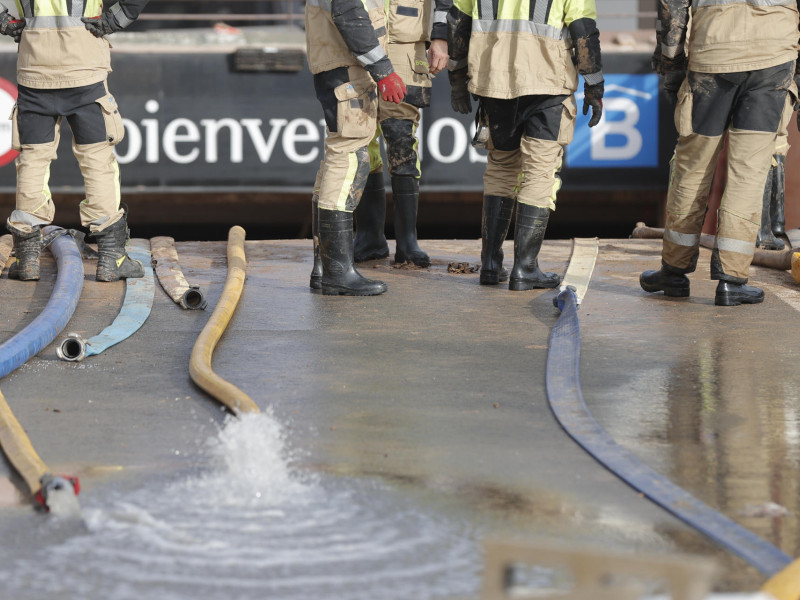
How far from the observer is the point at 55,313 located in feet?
17.0

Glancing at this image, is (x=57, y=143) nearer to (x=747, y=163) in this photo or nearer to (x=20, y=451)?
(x=20, y=451)

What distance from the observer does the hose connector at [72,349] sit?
458 cm

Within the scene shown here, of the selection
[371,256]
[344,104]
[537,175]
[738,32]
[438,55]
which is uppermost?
[738,32]

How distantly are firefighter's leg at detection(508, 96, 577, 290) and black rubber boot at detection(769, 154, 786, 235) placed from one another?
2118 millimetres

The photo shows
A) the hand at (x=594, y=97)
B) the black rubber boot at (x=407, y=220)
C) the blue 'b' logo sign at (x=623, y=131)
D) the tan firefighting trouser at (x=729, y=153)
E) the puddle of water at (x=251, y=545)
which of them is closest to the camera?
the puddle of water at (x=251, y=545)

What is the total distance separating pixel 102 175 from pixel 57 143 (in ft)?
0.99

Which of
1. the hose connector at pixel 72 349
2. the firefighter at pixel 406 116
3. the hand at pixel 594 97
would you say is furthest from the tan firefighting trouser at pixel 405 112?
the hose connector at pixel 72 349

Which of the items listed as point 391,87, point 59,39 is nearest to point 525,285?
point 391,87

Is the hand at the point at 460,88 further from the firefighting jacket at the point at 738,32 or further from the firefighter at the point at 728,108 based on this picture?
the firefighting jacket at the point at 738,32

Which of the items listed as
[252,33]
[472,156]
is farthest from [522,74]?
[252,33]

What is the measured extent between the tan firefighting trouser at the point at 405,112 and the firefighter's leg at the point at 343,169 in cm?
71

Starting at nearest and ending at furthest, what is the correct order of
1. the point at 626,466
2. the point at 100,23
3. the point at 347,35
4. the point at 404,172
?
1. the point at 626,466
2. the point at 347,35
3. the point at 100,23
4. the point at 404,172

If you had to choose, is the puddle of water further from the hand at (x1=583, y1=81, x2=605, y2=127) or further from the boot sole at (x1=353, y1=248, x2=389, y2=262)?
the boot sole at (x1=353, y1=248, x2=389, y2=262)

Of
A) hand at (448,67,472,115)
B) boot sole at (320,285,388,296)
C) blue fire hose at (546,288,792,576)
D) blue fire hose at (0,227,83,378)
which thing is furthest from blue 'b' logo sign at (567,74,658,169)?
blue fire hose at (546,288,792,576)
